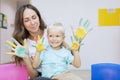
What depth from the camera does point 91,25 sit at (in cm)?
204

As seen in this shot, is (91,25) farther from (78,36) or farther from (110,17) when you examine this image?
(78,36)

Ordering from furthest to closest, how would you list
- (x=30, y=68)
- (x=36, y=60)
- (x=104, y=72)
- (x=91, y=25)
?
(x=91, y=25) < (x=104, y=72) < (x=30, y=68) < (x=36, y=60)

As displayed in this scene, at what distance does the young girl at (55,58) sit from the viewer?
1.25 meters

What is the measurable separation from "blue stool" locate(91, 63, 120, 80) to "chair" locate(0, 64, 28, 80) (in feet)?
1.46

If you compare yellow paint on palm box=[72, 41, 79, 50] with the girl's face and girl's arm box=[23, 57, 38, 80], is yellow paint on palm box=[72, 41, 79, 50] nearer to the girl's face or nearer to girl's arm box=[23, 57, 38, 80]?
the girl's face

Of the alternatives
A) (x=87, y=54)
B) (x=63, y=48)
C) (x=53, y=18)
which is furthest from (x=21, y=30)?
(x=87, y=54)

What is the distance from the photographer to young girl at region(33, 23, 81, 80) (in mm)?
1252

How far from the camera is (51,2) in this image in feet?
6.77

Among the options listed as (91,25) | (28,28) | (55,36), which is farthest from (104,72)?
(91,25)

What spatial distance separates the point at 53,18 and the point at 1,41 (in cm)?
240

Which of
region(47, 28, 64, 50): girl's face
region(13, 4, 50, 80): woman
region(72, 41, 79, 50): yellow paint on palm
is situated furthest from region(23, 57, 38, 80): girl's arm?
region(72, 41, 79, 50): yellow paint on palm

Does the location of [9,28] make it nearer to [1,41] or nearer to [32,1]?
[1,41]

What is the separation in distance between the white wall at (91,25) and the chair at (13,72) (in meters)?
0.76

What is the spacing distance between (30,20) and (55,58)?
1.01ft
